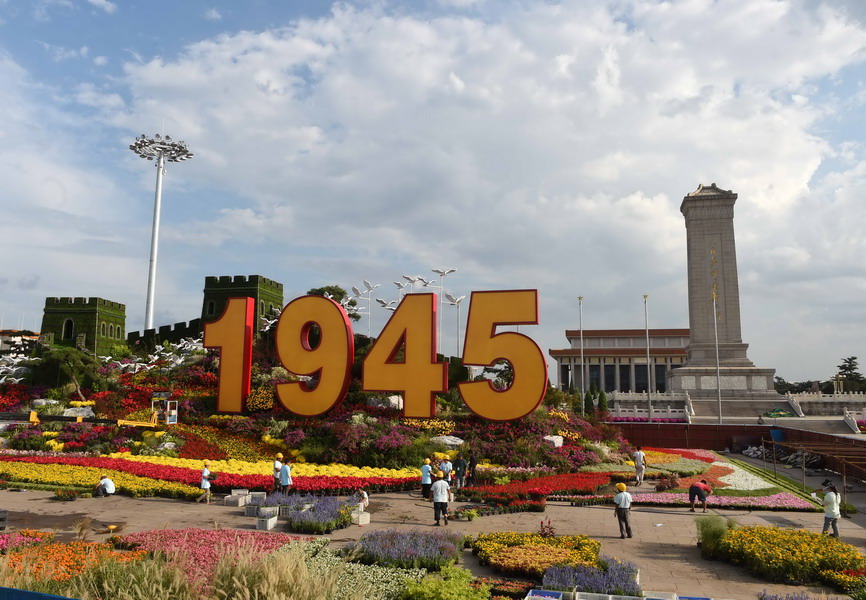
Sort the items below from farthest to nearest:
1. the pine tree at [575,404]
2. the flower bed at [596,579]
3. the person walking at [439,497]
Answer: the pine tree at [575,404]
the person walking at [439,497]
the flower bed at [596,579]

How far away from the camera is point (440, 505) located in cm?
1625

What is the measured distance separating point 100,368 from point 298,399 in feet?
61.3

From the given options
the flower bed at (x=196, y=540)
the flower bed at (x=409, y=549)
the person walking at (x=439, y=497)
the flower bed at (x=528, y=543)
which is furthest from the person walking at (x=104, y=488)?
the flower bed at (x=528, y=543)

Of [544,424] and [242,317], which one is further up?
[242,317]

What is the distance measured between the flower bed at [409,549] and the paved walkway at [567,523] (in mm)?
578

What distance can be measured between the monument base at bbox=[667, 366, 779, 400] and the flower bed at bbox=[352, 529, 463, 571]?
171 ft

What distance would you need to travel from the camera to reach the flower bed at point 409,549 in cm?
1184

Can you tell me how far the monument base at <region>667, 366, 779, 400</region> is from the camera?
191 ft

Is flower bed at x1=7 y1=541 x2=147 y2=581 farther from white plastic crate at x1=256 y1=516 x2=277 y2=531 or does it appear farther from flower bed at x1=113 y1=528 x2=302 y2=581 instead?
white plastic crate at x1=256 y1=516 x2=277 y2=531

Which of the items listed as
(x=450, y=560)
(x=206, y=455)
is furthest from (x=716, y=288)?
(x=450, y=560)

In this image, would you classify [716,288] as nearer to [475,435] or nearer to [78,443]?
[475,435]

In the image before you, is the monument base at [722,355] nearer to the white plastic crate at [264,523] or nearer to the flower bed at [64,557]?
the white plastic crate at [264,523]

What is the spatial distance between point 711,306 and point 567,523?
51.3 m

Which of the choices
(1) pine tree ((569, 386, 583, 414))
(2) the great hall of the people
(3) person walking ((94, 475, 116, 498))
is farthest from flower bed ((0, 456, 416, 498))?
(2) the great hall of the people
